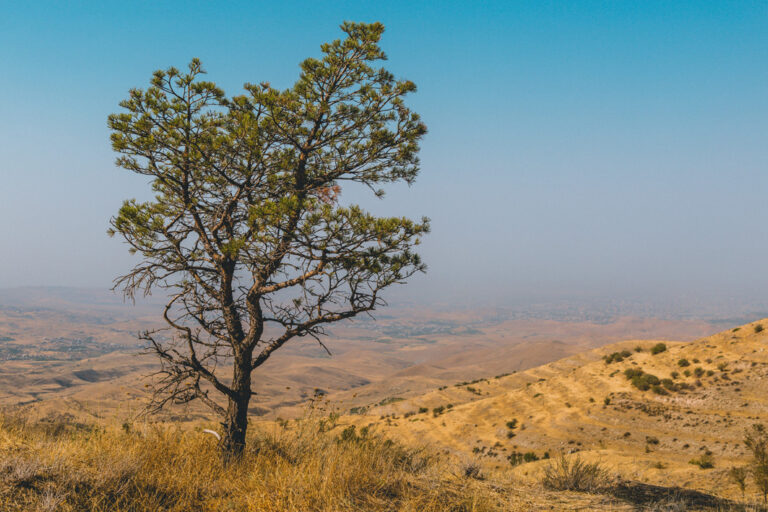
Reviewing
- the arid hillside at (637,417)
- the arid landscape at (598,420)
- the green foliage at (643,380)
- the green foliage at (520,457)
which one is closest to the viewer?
the arid landscape at (598,420)

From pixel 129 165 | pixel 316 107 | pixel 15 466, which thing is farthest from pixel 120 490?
Result: pixel 316 107

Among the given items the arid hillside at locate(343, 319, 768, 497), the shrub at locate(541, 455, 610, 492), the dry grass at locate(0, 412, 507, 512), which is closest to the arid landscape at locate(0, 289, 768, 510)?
the arid hillside at locate(343, 319, 768, 497)

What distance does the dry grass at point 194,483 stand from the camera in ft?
14.1

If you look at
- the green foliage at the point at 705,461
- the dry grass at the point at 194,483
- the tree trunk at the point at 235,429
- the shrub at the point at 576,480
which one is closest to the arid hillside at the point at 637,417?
the green foliage at the point at 705,461

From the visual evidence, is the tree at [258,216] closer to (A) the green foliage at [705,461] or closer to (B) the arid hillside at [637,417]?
(B) the arid hillside at [637,417]

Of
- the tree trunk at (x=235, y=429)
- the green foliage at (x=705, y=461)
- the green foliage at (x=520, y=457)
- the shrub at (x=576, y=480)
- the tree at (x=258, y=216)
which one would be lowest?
the green foliage at (x=520, y=457)

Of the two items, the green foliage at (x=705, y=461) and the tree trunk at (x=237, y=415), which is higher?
the tree trunk at (x=237, y=415)

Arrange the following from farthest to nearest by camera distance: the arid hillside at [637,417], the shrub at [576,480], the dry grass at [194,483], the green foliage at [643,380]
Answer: the green foliage at [643,380] < the arid hillside at [637,417] < the shrub at [576,480] < the dry grass at [194,483]

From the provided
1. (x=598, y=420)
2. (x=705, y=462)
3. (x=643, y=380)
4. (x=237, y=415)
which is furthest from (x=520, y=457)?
(x=237, y=415)

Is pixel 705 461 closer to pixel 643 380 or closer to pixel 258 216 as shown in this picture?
pixel 643 380

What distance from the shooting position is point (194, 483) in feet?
16.6

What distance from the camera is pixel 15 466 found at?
14.4 feet

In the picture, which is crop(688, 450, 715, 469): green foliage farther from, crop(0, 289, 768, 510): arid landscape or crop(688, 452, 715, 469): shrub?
crop(0, 289, 768, 510): arid landscape

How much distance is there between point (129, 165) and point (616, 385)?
122ft
